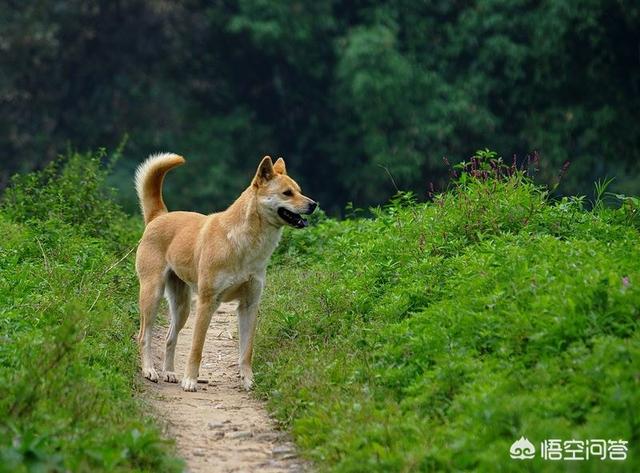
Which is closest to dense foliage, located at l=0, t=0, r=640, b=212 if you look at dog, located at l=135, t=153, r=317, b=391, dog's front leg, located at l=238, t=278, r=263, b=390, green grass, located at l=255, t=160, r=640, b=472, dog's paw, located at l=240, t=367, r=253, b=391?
dog, located at l=135, t=153, r=317, b=391

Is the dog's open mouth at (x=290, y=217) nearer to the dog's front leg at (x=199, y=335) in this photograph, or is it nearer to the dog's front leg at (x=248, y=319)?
the dog's front leg at (x=248, y=319)

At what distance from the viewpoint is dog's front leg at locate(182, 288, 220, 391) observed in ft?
28.0

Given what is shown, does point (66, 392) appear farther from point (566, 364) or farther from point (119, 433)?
point (566, 364)

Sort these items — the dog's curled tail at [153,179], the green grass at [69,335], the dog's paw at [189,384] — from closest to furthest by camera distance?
the green grass at [69,335]
the dog's paw at [189,384]
the dog's curled tail at [153,179]

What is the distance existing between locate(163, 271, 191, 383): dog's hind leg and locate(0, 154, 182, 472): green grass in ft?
0.98

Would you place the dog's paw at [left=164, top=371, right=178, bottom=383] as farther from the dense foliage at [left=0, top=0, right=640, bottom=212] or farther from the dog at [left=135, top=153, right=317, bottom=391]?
the dense foliage at [left=0, top=0, right=640, bottom=212]

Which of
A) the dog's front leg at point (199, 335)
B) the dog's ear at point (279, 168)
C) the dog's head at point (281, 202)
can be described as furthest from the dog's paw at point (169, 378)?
the dog's ear at point (279, 168)

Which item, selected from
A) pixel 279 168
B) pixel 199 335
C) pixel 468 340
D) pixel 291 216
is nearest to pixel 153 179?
pixel 279 168

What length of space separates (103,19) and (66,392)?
23242 millimetres

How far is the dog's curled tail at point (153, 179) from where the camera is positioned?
31.5ft

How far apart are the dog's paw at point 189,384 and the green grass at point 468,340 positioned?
520mm

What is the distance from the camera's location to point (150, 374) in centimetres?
873

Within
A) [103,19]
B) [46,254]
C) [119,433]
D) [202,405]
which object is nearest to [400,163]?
[103,19]

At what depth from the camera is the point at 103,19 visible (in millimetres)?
28375
